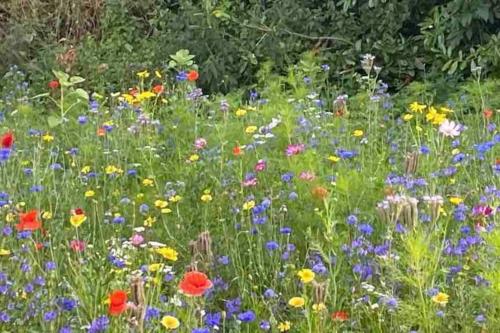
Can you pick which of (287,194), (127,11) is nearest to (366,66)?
(287,194)

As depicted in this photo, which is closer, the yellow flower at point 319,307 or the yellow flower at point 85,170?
the yellow flower at point 319,307

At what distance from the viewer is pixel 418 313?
2.42m

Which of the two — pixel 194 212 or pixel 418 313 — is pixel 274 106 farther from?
pixel 418 313

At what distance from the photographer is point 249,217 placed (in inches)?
124

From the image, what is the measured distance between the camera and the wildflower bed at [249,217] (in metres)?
2.43

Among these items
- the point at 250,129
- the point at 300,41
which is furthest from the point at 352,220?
the point at 300,41

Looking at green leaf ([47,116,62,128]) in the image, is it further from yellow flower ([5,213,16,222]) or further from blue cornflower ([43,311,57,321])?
blue cornflower ([43,311,57,321])

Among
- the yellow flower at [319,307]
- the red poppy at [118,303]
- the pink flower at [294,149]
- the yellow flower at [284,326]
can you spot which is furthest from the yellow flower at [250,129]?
the red poppy at [118,303]

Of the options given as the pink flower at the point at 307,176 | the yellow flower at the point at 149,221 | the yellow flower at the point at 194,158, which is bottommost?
the yellow flower at the point at 194,158

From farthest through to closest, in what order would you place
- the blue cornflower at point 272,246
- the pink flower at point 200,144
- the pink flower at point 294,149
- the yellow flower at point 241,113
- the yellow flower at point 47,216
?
the yellow flower at point 241,113
the pink flower at point 200,144
the pink flower at point 294,149
the yellow flower at point 47,216
the blue cornflower at point 272,246

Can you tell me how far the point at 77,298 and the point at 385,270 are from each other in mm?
842

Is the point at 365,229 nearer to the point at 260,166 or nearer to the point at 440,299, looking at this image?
the point at 440,299

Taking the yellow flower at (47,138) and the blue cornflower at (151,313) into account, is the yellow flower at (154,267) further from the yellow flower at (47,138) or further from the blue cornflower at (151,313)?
the yellow flower at (47,138)

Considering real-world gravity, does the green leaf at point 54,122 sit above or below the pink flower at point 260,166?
below
